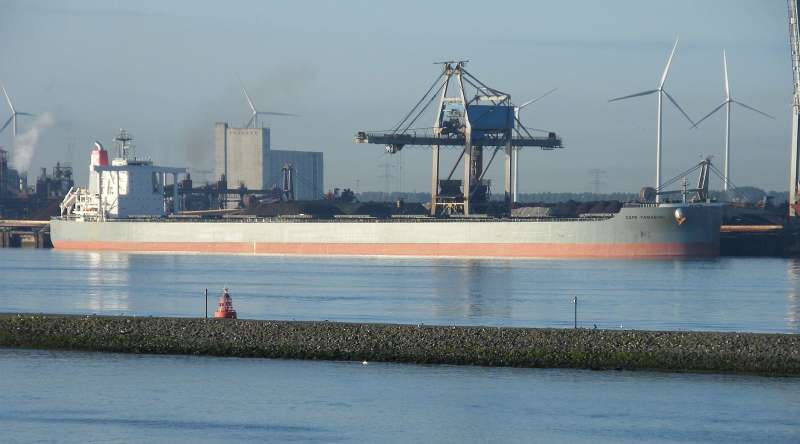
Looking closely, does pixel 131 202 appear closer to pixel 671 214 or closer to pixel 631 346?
pixel 671 214

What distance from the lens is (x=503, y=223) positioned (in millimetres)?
74250

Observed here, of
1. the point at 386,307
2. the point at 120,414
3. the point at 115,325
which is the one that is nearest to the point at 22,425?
the point at 120,414

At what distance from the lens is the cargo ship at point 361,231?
72.0 m

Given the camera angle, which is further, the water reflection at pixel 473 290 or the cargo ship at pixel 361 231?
the cargo ship at pixel 361 231

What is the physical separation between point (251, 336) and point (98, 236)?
6686 cm

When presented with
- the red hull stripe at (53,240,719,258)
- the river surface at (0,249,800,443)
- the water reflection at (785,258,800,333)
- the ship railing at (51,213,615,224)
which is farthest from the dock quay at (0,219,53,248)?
the river surface at (0,249,800,443)

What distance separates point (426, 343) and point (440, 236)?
52463 mm

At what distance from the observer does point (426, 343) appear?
24031mm

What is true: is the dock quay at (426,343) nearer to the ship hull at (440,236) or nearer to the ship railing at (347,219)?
the ship hull at (440,236)

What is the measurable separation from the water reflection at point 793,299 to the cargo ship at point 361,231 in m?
7.67

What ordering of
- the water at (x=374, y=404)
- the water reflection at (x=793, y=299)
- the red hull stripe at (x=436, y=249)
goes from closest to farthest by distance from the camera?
1. the water at (x=374, y=404)
2. the water reflection at (x=793, y=299)
3. the red hull stripe at (x=436, y=249)

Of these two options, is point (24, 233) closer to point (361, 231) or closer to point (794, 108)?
point (361, 231)

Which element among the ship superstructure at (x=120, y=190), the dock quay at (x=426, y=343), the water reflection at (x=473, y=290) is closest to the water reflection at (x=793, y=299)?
the dock quay at (x=426, y=343)

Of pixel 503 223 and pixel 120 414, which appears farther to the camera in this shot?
pixel 503 223
